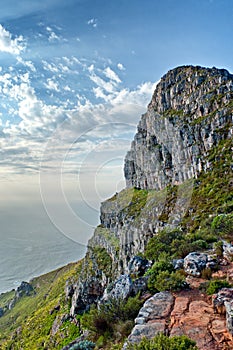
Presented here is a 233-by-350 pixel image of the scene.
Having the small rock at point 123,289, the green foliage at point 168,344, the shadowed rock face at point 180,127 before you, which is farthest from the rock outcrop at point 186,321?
the shadowed rock face at point 180,127

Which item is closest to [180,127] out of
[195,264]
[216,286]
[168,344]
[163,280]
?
[195,264]

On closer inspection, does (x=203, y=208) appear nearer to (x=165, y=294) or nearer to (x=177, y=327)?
(x=165, y=294)

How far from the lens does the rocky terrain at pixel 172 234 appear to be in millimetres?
6928

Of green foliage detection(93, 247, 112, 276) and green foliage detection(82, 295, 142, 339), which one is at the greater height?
green foliage detection(82, 295, 142, 339)

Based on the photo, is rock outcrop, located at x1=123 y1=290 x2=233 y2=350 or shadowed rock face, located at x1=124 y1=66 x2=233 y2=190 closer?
rock outcrop, located at x1=123 y1=290 x2=233 y2=350

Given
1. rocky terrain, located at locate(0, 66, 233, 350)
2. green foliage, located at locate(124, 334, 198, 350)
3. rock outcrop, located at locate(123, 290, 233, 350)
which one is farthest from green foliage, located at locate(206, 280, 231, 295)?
green foliage, located at locate(124, 334, 198, 350)

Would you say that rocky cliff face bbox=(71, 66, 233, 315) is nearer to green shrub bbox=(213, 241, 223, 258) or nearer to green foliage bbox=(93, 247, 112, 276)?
green foliage bbox=(93, 247, 112, 276)

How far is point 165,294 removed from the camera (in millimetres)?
8109

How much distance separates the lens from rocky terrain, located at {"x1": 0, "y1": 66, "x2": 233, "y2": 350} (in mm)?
6928

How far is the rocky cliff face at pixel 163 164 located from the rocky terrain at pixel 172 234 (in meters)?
0.23

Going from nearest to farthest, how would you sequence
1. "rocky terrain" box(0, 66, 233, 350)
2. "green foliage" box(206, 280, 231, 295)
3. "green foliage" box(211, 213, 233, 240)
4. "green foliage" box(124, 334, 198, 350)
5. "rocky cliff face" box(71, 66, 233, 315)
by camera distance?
"green foliage" box(124, 334, 198, 350) < "rocky terrain" box(0, 66, 233, 350) < "green foliage" box(206, 280, 231, 295) < "green foliage" box(211, 213, 233, 240) < "rocky cliff face" box(71, 66, 233, 315)

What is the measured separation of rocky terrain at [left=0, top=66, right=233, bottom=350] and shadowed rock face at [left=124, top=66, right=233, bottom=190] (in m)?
0.25

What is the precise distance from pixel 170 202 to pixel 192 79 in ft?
134

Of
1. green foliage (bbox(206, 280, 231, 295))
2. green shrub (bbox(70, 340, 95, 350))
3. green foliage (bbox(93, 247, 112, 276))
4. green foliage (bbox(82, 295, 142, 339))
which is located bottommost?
green foliage (bbox(93, 247, 112, 276))
